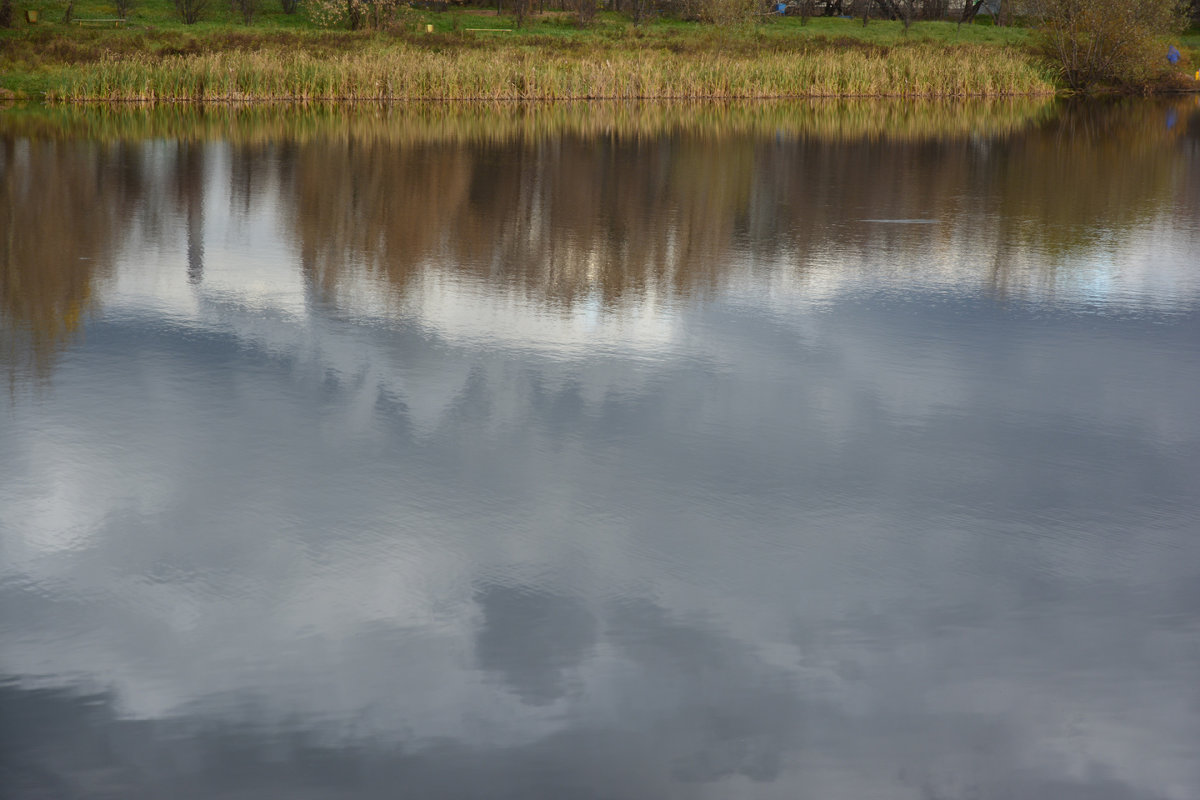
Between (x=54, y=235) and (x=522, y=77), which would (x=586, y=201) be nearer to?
(x=54, y=235)

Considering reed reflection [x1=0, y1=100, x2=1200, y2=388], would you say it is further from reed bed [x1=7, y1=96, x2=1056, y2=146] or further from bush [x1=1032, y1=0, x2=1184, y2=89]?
bush [x1=1032, y1=0, x2=1184, y2=89]

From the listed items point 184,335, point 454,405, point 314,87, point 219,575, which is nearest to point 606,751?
point 219,575

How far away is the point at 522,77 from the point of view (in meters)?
36.8

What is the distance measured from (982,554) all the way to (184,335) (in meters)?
5.81

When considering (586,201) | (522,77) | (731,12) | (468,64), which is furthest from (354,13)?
(586,201)

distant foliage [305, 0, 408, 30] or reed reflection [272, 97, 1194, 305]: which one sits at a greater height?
distant foliage [305, 0, 408, 30]

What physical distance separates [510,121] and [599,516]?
2388cm

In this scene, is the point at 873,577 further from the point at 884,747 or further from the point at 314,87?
the point at 314,87

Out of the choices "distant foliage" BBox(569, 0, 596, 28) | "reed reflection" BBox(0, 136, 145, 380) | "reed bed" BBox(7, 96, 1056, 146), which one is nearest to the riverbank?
"reed bed" BBox(7, 96, 1056, 146)

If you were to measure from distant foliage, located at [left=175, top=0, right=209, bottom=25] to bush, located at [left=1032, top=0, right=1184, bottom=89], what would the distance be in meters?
32.0

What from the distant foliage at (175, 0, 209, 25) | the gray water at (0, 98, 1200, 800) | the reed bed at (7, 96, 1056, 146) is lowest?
the gray water at (0, 98, 1200, 800)

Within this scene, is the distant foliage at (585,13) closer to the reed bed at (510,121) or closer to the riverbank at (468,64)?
the riverbank at (468,64)

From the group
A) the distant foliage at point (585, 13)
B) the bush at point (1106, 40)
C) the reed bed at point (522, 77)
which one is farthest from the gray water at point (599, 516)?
the distant foliage at point (585, 13)

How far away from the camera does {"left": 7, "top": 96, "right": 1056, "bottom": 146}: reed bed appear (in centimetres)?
2503
